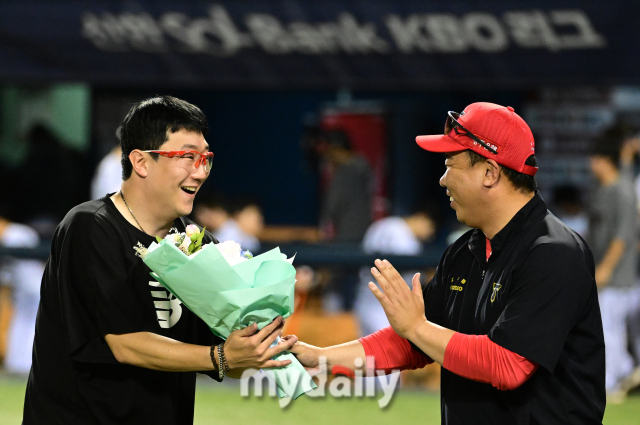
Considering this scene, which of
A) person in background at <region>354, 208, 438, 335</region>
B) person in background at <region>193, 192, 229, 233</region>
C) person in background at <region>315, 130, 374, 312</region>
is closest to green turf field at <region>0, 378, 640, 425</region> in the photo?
person in background at <region>354, 208, 438, 335</region>

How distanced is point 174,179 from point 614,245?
5455 mm

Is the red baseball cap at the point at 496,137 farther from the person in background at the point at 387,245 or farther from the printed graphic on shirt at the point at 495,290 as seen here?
the person in background at the point at 387,245

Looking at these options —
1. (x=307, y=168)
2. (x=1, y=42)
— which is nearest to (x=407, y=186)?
(x=307, y=168)

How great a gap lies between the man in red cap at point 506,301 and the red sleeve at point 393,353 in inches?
11.2

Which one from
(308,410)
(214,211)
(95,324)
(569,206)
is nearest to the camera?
→ (95,324)

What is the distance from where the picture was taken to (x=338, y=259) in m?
7.00

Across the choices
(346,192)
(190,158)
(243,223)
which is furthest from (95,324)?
(346,192)

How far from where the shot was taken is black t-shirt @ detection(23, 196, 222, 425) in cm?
274

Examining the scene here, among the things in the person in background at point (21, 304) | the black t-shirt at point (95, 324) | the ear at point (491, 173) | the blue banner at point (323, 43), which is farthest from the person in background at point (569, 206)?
the black t-shirt at point (95, 324)

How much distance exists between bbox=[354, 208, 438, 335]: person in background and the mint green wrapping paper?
12.1 feet

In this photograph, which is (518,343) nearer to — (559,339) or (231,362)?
(559,339)

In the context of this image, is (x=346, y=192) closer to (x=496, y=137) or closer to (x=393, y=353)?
(x=393, y=353)

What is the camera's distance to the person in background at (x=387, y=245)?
6727 mm

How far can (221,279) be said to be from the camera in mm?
2693
